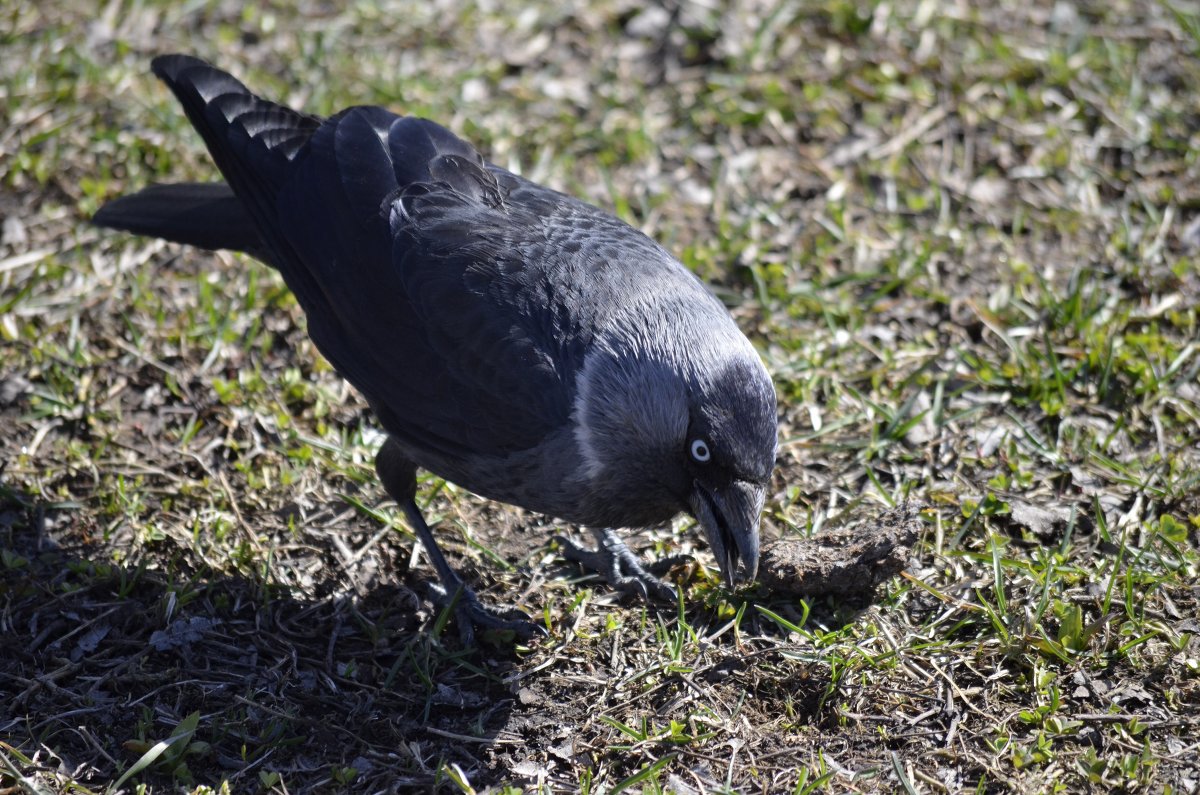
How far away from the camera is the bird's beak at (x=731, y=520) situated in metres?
4.04

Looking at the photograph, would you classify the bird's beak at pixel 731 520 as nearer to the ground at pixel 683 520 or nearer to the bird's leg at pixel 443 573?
the ground at pixel 683 520

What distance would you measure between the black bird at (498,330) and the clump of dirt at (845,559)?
0.18m

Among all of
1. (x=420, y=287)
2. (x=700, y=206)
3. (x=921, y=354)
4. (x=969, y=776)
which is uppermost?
(x=420, y=287)

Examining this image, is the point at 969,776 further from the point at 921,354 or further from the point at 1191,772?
the point at 921,354

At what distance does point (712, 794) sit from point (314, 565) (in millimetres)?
1928

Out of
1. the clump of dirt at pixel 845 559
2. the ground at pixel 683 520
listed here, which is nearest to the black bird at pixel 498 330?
the clump of dirt at pixel 845 559

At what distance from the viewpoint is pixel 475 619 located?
4.53 meters

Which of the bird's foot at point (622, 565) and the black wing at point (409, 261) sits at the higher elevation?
the black wing at point (409, 261)

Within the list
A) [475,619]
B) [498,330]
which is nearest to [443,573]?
[475,619]

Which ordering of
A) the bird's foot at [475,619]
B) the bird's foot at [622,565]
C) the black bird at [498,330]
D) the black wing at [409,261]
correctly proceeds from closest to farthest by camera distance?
1. the black bird at [498,330]
2. the black wing at [409,261]
3. the bird's foot at [475,619]
4. the bird's foot at [622,565]

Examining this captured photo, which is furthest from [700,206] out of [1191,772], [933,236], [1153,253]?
[1191,772]

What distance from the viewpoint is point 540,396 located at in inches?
168

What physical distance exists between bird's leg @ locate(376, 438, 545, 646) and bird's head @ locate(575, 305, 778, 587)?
636mm

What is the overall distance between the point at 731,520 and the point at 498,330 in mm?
1109
